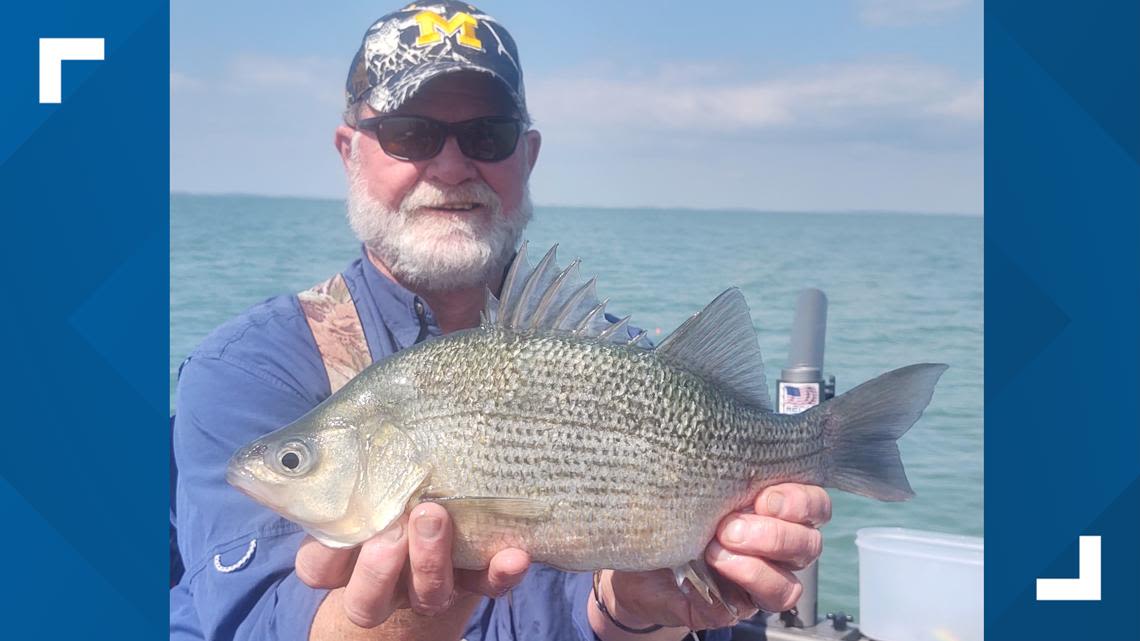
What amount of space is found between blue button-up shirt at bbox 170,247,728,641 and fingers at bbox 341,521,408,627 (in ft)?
0.89

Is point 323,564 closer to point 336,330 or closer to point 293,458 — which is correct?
point 293,458

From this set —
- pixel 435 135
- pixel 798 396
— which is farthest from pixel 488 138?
pixel 798 396

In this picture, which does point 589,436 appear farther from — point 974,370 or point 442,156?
point 974,370

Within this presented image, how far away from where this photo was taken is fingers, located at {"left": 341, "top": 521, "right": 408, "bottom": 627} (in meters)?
1.90

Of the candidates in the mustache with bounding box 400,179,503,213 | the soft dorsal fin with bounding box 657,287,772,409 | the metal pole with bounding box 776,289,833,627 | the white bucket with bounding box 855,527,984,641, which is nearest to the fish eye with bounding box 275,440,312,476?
the soft dorsal fin with bounding box 657,287,772,409

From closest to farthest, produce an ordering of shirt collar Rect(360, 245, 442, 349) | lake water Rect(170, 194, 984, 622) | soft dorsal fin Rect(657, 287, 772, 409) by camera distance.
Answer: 1. soft dorsal fin Rect(657, 287, 772, 409)
2. shirt collar Rect(360, 245, 442, 349)
3. lake water Rect(170, 194, 984, 622)

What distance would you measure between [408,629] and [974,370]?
54.2ft

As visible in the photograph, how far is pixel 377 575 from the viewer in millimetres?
1917

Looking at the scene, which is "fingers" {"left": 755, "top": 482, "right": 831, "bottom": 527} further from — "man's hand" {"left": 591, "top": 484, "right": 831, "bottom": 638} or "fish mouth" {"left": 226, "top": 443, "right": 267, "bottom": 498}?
"fish mouth" {"left": 226, "top": 443, "right": 267, "bottom": 498}

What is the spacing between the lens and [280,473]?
6.34 ft

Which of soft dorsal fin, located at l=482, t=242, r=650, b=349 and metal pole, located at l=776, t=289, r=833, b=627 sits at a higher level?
soft dorsal fin, located at l=482, t=242, r=650, b=349

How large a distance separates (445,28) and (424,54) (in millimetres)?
158

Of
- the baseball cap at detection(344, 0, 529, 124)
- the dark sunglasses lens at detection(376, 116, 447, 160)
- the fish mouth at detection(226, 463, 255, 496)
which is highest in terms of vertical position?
the baseball cap at detection(344, 0, 529, 124)

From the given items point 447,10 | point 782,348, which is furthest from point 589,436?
point 782,348
